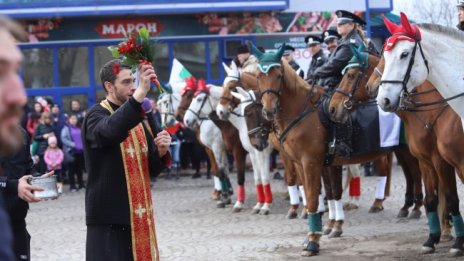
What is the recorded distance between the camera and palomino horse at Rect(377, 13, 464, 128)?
336 inches

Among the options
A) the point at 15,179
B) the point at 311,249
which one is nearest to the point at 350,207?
the point at 311,249

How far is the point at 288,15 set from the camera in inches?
1097

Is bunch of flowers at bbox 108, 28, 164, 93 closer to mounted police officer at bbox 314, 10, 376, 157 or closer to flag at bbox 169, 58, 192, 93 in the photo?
mounted police officer at bbox 314, 10, 376, 157

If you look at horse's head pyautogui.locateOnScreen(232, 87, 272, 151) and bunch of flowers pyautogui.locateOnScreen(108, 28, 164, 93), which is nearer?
bunch of flowers pyautogui.locateOnScreen(108, 28, 164, 93)

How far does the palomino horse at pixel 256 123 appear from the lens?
540 inches

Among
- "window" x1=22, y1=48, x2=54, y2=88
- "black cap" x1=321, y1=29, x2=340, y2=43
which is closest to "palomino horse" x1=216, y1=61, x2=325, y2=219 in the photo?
"black cap" x1=321, y1=29, x2=340, y2=43

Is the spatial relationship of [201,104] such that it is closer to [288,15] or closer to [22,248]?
[22,248]

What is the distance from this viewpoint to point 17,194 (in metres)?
6.21

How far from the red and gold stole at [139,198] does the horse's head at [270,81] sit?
526 centimetres

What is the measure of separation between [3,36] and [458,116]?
7.51 m

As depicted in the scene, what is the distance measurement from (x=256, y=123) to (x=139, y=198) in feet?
25.5

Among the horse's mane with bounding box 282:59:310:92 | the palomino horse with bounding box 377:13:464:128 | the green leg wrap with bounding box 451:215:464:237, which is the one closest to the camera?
the palomino horse with bounding box 377:13:464:128

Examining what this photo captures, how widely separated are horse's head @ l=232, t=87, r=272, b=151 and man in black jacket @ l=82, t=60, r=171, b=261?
23.7 feet

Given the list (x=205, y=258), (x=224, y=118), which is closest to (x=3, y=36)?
(x=205, y=258)
